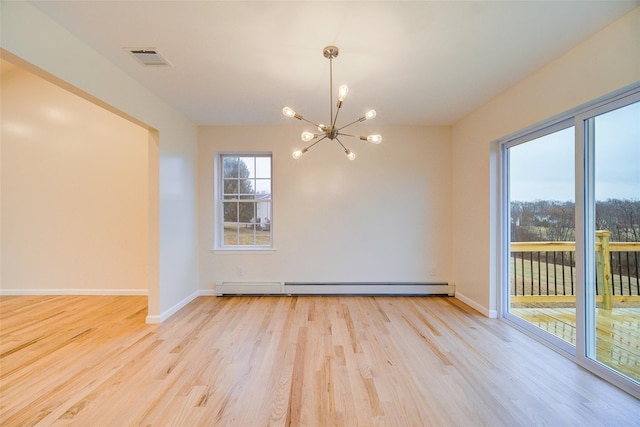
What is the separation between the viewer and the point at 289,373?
6.82 ft

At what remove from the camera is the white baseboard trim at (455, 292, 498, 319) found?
3244mm

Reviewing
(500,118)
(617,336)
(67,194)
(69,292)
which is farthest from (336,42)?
(69,292)

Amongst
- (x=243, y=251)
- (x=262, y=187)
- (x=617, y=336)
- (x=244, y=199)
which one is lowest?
(x=617, y=336)

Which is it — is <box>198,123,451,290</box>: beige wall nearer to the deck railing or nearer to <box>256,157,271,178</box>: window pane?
<box>256,157,271,178</box>: window pane

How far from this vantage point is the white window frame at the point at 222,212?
416cm

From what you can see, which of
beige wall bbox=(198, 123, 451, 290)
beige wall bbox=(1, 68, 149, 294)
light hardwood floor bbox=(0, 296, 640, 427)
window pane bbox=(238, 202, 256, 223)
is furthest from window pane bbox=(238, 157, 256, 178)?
light hardwood floor bbox=(0, 296, 640, 427)

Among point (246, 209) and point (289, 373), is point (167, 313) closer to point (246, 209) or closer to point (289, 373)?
point (246, 209)

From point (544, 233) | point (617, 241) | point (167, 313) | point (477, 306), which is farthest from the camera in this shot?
point (477, 306)

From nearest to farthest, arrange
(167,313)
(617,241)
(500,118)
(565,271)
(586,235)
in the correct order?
(617,241) < (586,235) < (565,271) < (500,118) < (167,313)

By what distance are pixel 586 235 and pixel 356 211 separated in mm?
2604

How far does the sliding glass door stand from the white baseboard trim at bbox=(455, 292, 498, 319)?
0.30m

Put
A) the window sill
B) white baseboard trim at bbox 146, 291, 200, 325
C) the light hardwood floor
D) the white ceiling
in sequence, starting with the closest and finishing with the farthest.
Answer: the light hardwood floor
the white ceiling
white baseboard trim at bbox 146, 291, 200, 325
the window sill

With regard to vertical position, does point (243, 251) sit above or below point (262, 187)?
below

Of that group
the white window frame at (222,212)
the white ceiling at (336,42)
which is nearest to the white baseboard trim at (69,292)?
the white window frame at (222,212)
